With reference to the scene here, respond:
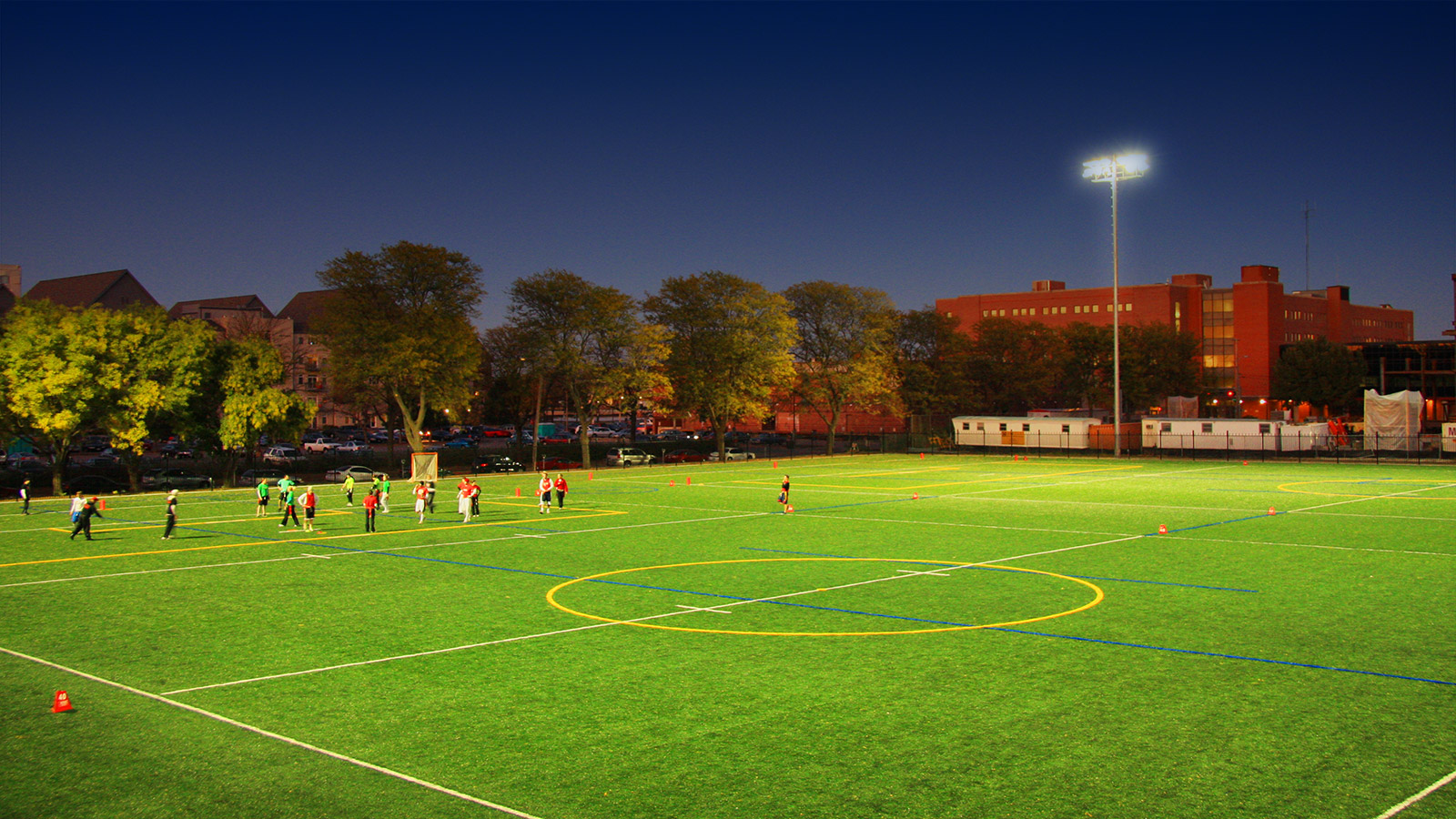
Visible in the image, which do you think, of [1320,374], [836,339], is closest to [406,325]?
[836,339]

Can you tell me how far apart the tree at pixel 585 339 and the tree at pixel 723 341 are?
5543mm

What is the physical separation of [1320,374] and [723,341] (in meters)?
80.8

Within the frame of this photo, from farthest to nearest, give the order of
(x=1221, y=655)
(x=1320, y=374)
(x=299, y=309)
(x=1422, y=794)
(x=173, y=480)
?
(x=299, y=309) < (x=1320, y=374) < (x=173, y=480) < (x=1221, y=655) < (x=1422, y=794)

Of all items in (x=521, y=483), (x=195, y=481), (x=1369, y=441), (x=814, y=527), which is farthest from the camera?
(x=1369, y=441)

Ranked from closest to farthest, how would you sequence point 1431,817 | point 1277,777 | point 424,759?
1. point 1431,817
2. point 1277,777
3. point 424,759

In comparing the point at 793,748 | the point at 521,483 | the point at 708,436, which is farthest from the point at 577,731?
the point at 708,436

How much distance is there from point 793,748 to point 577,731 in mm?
2511

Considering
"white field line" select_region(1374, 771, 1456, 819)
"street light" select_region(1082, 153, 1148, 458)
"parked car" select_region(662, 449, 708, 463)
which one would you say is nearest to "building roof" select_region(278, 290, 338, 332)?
"parked car" select_region(662, 449, 708, 463)

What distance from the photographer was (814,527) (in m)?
32.6

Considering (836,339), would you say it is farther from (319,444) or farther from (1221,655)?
(1221,655)

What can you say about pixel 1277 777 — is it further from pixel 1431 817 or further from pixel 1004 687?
pixel 1004 687

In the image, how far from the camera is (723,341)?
77.1 m

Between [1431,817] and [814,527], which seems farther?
[814,527]

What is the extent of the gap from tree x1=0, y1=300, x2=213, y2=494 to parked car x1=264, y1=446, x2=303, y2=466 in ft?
79.8
